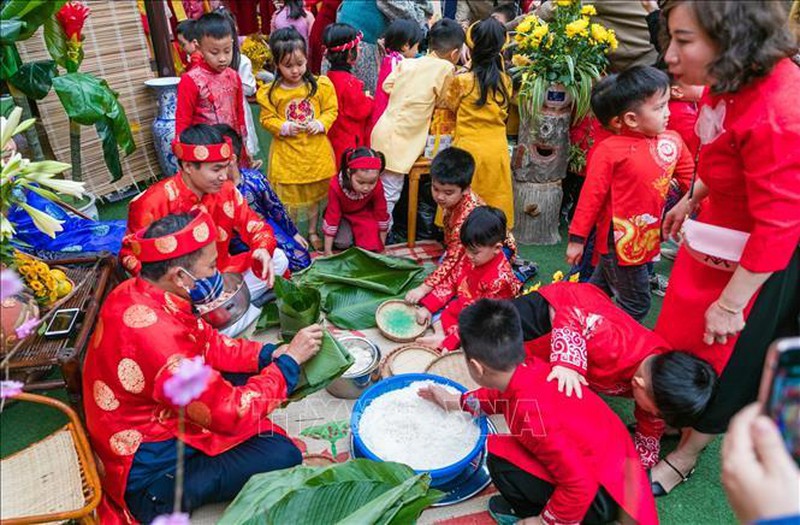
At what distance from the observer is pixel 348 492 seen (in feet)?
6.24

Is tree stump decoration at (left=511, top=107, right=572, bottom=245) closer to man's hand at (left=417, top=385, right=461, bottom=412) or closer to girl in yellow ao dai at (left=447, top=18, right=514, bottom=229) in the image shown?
girl in yellow ao dai at (left=447, top=18, right=514, bottom=229)

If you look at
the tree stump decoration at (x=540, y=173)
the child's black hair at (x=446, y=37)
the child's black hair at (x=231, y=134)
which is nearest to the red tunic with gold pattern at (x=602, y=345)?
the tree stump decoration at (x=540, y=173)

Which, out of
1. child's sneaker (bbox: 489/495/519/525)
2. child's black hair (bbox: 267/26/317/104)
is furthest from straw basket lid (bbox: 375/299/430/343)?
child's black hair (bbox: 267/26/317/104)

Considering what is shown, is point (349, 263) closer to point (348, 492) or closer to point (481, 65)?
point (481, 65)

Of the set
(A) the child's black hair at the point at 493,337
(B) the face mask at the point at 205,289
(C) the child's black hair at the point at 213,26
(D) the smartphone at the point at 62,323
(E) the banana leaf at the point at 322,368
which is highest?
(C) the child's black hair at the point at 213,26

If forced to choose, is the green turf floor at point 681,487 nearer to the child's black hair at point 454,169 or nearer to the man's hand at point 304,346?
the man's hand at point 304,346

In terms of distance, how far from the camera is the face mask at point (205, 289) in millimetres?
1987

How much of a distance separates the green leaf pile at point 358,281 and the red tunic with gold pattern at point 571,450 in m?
1.49

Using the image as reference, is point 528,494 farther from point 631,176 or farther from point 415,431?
point 631,176

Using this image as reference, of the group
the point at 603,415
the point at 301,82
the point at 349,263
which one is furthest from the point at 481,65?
the point at 603,415

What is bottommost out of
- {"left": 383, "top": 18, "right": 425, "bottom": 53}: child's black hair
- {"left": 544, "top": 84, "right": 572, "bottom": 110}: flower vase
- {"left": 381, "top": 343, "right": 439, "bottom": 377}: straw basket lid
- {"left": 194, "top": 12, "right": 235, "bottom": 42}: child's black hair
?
{"left": 381, "top": 343, "right": 439, "bottom": 377}: straw basket lid

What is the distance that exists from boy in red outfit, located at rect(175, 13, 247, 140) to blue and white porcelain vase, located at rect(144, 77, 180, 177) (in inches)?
30.7

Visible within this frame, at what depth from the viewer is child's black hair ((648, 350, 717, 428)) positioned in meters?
1.87

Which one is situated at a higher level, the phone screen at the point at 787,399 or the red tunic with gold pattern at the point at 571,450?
the phone screen at the point at 787,399
